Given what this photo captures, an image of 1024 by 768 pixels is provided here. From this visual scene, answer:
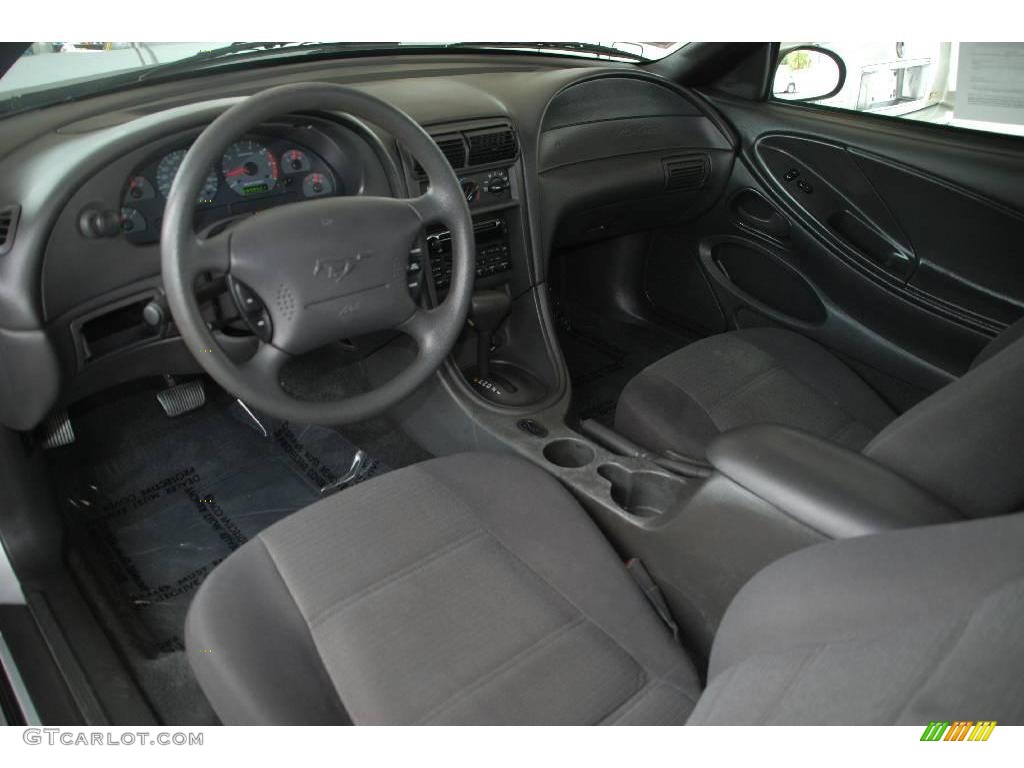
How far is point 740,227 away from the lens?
97.3 inches

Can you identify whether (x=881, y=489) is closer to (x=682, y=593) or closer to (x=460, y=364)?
(x=682, y=593)

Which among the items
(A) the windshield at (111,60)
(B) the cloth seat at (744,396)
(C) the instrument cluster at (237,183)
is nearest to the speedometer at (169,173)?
(C) the instrument cluster at (237,183)

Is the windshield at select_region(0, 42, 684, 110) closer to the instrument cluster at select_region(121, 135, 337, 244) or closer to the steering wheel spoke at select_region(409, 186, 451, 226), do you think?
the instrument cluster at select_region(121, 135, 337, 244)

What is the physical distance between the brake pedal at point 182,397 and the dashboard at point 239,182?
0.65m

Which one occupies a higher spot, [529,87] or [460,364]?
[529,87]

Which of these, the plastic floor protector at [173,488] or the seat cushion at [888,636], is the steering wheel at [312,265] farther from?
the seat cushion at [888,636]

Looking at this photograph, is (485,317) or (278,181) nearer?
(278,181)

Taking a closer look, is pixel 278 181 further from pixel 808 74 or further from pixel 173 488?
pixel 808 74

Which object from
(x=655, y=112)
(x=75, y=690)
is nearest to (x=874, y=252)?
(x=655, y=112)

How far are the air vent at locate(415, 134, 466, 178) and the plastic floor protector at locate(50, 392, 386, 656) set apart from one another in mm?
788

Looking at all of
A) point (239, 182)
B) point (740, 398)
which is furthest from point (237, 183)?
point (740, 398)

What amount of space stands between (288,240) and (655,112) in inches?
54.9
